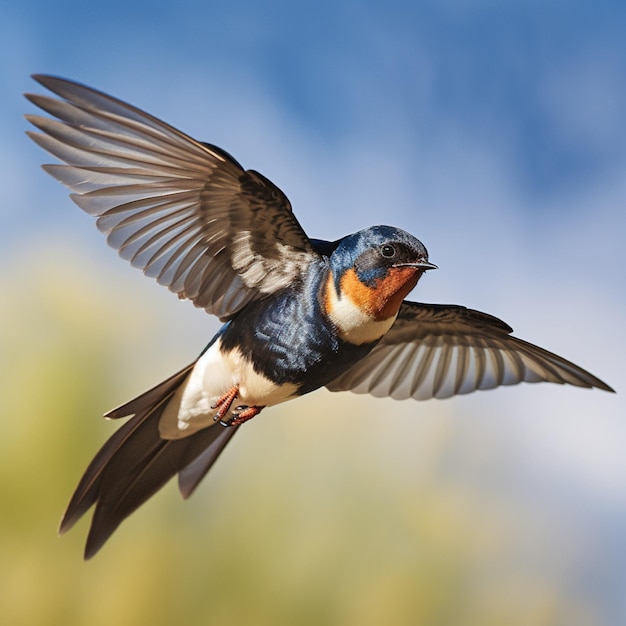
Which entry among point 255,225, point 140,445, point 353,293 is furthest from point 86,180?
point 140,445

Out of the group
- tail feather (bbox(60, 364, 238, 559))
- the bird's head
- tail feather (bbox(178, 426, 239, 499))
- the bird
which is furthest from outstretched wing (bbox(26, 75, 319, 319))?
tail feather (bbox(178, 426, 239, 499))

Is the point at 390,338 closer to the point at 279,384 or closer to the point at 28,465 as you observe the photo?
the point at 279,384

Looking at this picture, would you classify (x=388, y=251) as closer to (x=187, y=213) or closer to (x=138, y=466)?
(x=187, y=213)

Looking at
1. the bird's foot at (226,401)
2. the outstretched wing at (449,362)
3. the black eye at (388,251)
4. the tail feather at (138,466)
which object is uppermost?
the outstretched wing at (449,362)

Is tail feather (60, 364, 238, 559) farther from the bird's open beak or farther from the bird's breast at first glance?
the bird's open beak

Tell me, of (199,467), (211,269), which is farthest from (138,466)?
(211,269)

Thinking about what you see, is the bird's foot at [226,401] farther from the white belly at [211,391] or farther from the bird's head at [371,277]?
the bird's head at [371,277]

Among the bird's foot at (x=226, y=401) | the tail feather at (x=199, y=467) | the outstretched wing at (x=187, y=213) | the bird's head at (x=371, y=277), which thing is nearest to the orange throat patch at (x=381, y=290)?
the bird's head at (x=371, y=277)

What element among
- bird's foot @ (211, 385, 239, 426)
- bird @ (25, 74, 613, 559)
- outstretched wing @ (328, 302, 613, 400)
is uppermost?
outstretched wing @ (328, 302, 613, 400)

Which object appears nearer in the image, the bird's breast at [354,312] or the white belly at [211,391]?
the bird's breast at [354,312]
